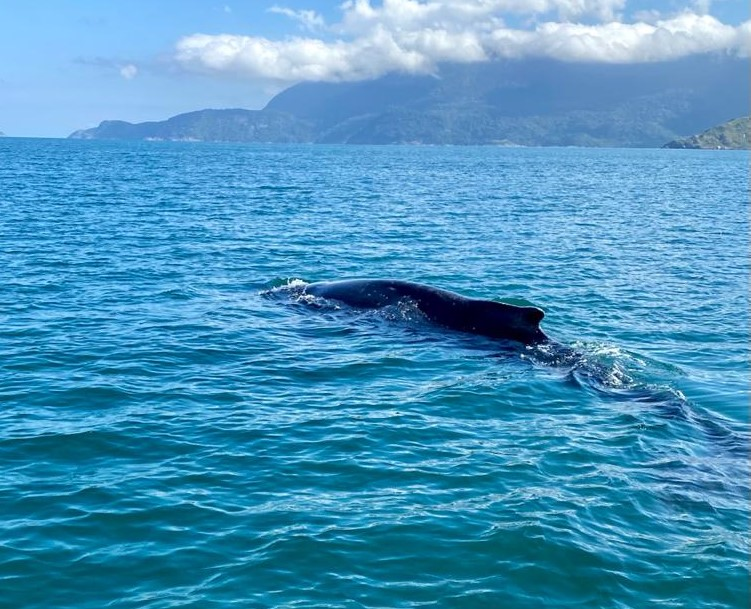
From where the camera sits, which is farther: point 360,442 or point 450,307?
point 450,307

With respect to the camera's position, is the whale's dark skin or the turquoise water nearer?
the turquoise water

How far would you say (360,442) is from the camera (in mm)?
15383

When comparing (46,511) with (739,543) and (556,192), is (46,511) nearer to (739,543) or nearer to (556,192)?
(739,543)

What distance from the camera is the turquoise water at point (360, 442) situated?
1089 centimetres

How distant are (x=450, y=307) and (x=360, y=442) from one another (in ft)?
30.4

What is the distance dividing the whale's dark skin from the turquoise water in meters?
0.62

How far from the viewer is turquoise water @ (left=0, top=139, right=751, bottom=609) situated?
35.7 feet

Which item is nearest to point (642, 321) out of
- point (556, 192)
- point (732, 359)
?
point (732, 359)

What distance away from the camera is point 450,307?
78.6ft

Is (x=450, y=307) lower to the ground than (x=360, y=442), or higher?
higher

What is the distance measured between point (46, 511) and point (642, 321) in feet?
64.5

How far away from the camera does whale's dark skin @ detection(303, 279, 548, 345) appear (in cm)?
2234

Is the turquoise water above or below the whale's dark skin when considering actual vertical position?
below

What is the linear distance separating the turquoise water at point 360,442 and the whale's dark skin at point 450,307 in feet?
2.02
